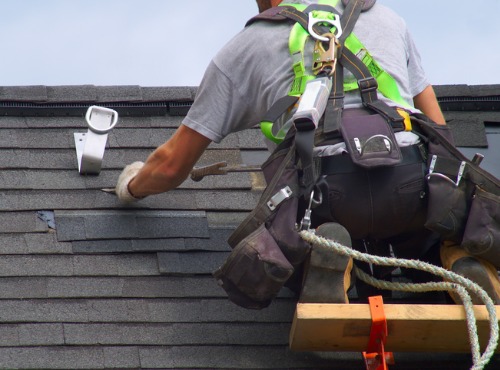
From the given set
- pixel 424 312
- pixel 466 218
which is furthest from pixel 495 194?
pixel 424 312

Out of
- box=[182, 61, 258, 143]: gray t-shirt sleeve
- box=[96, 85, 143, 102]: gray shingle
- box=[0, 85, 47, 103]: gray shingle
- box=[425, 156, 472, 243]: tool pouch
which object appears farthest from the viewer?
box=[96, 85, 143, 102]: gray shingle

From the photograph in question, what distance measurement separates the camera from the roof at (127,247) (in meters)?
4.02

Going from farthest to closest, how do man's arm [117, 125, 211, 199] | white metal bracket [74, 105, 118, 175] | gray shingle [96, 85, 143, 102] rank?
gray shingle [96, 85, 143, 102], white metal bracket [74, 105, 118, 175], man's arm [117, 125, 211, 199]

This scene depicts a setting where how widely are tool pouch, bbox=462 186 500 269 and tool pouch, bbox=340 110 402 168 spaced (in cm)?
32

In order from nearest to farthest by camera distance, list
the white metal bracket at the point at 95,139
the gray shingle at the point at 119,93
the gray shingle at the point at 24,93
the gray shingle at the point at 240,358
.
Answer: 1. the gray shingle at the point at 240,358
2. the white metal bracket at the point at 95,139
3. the gray shingle at the point at 24,93
4. the gray shingle at the point at 119,93

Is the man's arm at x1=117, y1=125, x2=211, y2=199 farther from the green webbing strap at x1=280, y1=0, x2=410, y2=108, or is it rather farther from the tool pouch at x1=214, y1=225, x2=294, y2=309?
the tool pouch at x1=214, y1=225, x2=294, y2=309

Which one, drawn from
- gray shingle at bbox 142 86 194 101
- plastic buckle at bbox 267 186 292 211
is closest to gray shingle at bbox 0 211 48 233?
gray shingle at bbox 142 86 194 101

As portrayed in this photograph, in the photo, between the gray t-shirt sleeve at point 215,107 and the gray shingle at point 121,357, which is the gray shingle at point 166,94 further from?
the gray shingle at point 121,357

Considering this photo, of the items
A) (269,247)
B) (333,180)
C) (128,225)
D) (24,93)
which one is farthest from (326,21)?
(24,93)

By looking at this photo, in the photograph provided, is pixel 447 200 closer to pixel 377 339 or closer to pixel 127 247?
pixel 377 339

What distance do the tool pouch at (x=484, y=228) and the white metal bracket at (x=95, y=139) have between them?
64.8 inches

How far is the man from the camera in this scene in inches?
166

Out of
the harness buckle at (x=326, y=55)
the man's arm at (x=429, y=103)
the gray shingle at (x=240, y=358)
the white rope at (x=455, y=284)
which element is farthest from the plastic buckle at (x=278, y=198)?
the man's arm at (x=429, y=103)

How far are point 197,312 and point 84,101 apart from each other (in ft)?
4.68
